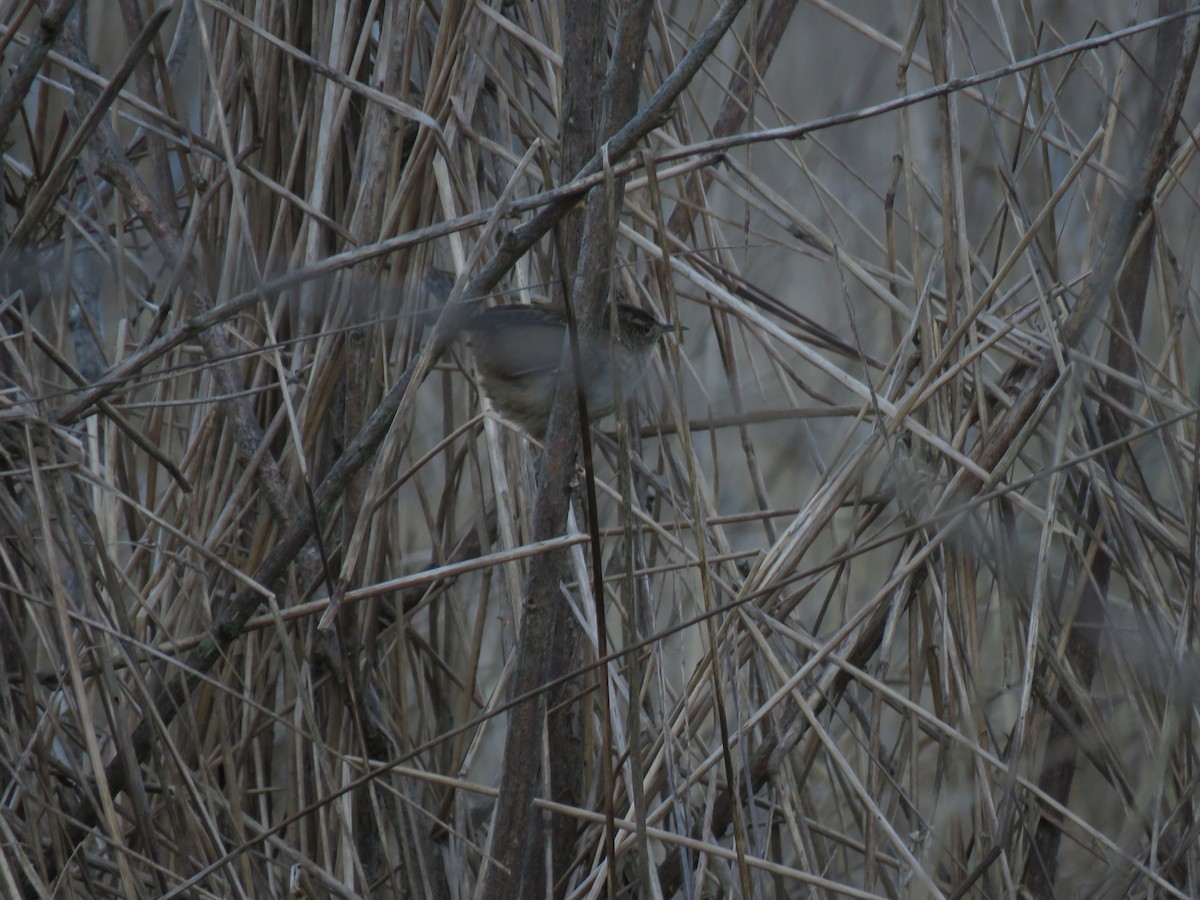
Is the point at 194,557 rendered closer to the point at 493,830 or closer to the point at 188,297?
the point at 188,297

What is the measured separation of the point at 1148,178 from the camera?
1.87 metres

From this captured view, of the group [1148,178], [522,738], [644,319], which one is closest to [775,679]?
[522,738]

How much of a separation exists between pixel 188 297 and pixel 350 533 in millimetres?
504

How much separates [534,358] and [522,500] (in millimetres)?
315

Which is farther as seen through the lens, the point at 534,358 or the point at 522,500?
the point at 534,358

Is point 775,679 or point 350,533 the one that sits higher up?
point 350,533

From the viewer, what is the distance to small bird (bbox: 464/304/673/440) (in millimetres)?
2203

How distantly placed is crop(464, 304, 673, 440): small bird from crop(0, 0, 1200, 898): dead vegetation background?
7 centimetres

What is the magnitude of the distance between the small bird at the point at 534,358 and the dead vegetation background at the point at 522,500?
72 millimetres

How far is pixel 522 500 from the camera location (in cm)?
211

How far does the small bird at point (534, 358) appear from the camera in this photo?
220 centimetres

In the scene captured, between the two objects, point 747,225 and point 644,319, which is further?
point 644,319

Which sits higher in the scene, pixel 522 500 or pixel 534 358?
pixel 534 358

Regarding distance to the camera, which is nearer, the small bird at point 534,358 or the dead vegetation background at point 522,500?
the dead vegetation background at point 522,500
